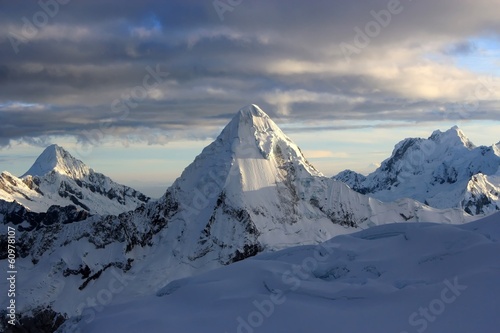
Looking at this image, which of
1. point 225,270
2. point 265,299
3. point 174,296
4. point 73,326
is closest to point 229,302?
point 265,299

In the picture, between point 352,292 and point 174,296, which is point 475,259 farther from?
point 174,296

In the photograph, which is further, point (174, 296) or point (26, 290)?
point (26, 290)

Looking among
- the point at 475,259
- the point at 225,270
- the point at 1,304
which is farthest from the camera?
the point at 1,304

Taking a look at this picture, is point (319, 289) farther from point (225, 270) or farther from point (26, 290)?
point (26, 290)

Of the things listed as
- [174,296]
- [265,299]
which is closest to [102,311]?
[174,296]

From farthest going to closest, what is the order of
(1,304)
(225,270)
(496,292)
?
(1,304)
(225,270)
(496,292)

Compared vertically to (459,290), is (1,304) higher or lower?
lower
